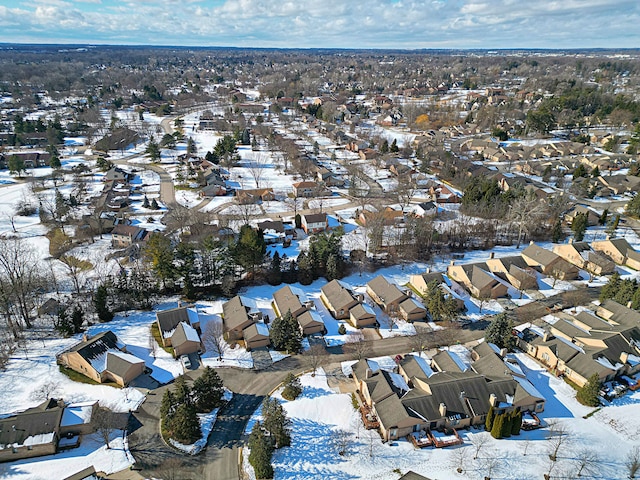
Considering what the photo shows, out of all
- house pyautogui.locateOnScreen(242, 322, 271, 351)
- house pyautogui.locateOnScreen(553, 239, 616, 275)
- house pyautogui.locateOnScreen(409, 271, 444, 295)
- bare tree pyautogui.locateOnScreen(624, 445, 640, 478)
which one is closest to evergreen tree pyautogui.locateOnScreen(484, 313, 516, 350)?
house pyautogui.locateOnScreen(409, 271, 444, 295)

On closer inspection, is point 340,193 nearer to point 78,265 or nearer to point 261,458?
point 78,265

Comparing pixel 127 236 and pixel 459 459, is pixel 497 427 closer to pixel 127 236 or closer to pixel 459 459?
pixel 459 459

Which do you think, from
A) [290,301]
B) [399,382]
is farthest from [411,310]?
[290,301]

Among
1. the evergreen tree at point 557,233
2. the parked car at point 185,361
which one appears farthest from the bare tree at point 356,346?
the evergreen tree at point 557,233

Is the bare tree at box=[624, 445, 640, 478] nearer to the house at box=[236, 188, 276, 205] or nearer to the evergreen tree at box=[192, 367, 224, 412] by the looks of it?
the evergreen tree at box=[192, 367, 224, 412]

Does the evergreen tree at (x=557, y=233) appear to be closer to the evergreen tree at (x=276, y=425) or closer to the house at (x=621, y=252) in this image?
the house at (x=621, y=252)
